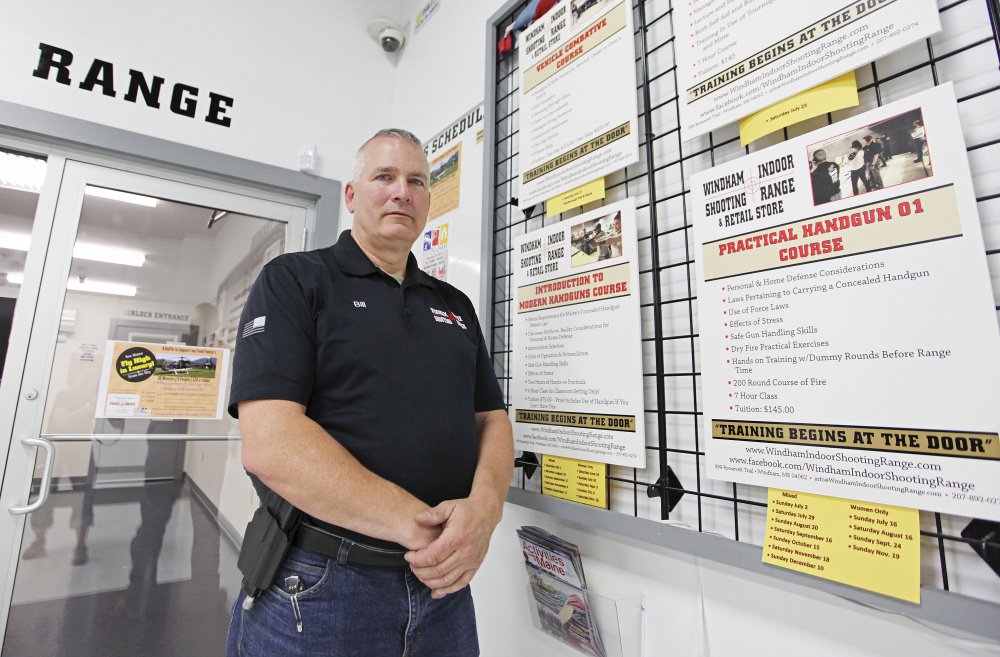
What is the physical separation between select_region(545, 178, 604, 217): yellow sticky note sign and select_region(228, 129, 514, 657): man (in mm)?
339

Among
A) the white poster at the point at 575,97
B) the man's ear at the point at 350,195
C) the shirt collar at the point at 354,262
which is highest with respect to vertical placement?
the white poster at the point at 575,97

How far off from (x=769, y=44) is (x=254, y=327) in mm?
1000

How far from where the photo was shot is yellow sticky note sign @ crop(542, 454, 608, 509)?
95cm

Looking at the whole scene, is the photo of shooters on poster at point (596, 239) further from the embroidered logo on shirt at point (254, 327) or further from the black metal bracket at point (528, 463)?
the embroidered logo on shirt at point (254, 327)

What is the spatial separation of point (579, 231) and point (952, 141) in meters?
0.61

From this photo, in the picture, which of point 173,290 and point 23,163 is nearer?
point 23,163

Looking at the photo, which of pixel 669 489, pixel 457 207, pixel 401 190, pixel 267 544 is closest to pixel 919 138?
pixel 669 489

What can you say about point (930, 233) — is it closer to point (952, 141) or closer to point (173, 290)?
point (952, 141)

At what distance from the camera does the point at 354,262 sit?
0.99 meters

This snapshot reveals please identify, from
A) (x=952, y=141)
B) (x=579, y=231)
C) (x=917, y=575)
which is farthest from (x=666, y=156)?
(x=917, y=575)

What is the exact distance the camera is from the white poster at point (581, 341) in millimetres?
909

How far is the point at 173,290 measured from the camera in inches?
71.3

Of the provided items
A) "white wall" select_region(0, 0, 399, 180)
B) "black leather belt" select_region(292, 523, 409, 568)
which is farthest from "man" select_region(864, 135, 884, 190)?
"white wall" select_region(0, 0, 399, 180)

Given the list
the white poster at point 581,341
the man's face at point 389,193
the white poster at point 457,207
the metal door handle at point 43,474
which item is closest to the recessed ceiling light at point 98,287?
the metal door handle at point 43,474
